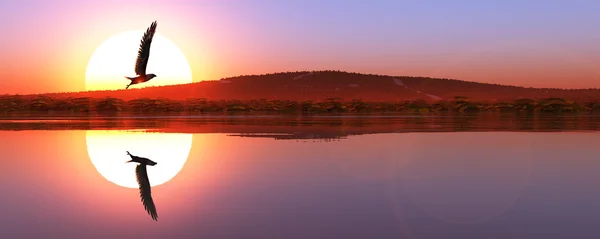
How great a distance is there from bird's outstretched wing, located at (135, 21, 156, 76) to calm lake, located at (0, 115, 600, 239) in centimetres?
216

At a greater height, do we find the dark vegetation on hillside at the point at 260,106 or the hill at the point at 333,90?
the hill at the point at 333,90

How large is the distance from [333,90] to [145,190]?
96410 mm

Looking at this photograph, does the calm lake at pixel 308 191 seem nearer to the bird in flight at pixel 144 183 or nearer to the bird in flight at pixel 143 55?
the bird in flight at pixel 144 183

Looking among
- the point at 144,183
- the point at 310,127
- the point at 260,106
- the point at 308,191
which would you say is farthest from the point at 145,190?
the point at 260,106

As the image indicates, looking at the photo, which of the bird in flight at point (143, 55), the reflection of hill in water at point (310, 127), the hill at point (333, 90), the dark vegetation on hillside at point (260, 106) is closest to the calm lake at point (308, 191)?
the bird in flight at point (143, 55)

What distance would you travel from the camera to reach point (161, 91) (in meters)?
105

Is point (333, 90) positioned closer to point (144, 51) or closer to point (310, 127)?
point (310, 127)

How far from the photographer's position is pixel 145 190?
997cm

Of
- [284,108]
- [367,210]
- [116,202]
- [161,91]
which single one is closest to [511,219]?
[367,210]

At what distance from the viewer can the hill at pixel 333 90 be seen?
101938 mm

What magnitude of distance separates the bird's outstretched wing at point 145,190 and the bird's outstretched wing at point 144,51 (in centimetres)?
408

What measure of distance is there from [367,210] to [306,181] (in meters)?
2.82

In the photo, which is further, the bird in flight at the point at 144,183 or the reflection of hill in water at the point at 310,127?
the reflection of hill in water at the point at 310,127

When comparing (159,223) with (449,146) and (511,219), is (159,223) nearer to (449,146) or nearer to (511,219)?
(511,219)
